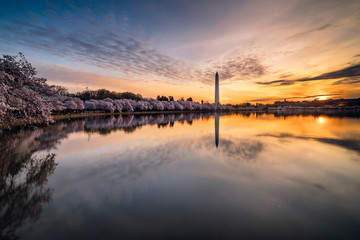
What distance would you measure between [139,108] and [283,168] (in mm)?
104014

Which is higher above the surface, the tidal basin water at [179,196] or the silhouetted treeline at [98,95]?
the silhouetted treeline at [98,95]

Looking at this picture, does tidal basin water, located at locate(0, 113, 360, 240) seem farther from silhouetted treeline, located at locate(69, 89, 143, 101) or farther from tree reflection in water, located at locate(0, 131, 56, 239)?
silhouetted treeline, located at locate(69, 89, 143, 101)

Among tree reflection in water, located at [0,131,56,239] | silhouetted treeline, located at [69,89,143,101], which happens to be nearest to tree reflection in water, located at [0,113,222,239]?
tree reflection in water, located at [0,131,56,239]

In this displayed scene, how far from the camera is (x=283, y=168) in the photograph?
10.5m

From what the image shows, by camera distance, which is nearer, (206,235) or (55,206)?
(206,235)

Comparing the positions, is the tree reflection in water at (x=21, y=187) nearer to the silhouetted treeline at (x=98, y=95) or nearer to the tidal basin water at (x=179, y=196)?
the tidal basin water at (x=179, y=196)

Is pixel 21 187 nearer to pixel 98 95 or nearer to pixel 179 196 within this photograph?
pixel 179 196

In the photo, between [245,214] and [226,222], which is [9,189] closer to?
[226,222]

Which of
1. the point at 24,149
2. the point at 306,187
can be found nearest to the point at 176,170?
the point at 306,187

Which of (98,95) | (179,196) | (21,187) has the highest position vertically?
(98,95)

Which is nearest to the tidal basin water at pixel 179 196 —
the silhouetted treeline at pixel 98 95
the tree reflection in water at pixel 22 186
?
the tree reflection in water at pixel 22 186

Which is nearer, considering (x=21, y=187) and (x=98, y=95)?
(x=21, y=187)

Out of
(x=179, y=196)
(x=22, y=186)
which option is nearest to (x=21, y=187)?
(x=22, y=186)

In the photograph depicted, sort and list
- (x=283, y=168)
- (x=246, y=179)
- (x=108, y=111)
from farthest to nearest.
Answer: (x=108, y=111) < (x=283, y=168) < (x=246, y=179)
